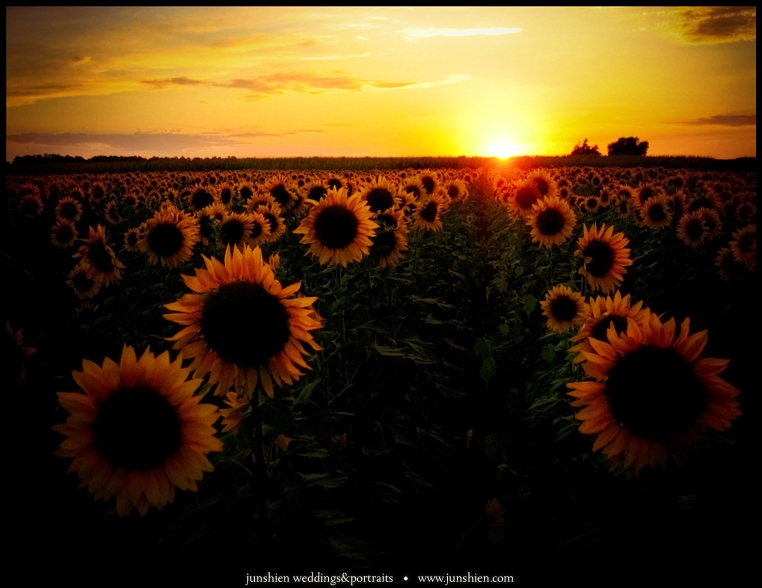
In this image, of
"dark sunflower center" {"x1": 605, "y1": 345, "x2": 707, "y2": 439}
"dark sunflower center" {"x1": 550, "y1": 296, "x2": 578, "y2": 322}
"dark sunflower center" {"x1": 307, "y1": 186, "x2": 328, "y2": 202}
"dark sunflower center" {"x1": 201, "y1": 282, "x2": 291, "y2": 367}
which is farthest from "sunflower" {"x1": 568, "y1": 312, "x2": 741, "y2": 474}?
"dark sunflower center" {"x1": 307, "y1": 186, "x2": 328, "y2": 202}

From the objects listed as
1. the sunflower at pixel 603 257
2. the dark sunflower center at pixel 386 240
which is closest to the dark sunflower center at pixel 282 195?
the dark sunflower center at pixel 386 240

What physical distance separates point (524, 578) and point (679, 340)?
1108 millimetres

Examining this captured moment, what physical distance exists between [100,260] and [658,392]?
18.4 feet

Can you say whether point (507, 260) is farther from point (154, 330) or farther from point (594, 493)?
point (594, 493)

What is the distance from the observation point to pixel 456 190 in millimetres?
11734

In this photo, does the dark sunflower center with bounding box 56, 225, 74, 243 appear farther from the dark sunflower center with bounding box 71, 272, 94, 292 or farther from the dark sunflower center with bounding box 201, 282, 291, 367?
the dark sunflower center with bounding box 201, 282, 291, 367

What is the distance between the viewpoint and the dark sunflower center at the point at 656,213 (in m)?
8.30

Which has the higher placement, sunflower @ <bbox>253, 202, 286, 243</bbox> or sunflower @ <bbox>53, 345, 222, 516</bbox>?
sunflower @ <bbox>253, 202, 286, 243</bbox>

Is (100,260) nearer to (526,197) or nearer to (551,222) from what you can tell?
(551,222)

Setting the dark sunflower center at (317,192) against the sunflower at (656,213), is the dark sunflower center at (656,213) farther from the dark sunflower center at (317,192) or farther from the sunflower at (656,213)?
the dark sunflower center at (317,192)

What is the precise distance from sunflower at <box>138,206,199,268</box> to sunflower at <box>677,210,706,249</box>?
7.34m

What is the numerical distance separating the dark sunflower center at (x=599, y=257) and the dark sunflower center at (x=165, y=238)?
4.14m

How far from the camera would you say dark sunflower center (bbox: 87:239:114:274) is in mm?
5266

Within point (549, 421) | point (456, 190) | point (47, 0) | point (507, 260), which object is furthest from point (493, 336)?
point (456, 190)
